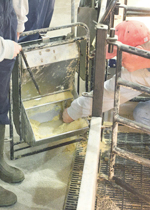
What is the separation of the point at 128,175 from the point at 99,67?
0.99 m

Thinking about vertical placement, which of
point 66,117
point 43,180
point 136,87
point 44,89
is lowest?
point 43,180

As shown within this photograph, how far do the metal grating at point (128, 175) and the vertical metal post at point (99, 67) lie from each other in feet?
2.03

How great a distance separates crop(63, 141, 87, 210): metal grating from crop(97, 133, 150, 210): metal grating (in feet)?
0.61

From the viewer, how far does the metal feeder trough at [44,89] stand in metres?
2.21

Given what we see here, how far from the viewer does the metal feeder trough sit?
221cm

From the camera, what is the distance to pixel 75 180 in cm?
231

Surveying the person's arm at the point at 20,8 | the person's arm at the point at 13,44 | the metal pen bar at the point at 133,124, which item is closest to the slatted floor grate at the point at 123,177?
the metal pen bar at the point at 133,124

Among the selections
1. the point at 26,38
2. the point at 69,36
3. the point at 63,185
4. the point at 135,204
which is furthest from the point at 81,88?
the point at 135,204

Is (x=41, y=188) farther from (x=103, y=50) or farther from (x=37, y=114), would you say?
(x=103, y=50)

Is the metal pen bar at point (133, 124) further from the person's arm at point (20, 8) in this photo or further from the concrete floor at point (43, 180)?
the person's arm at point (20, 8)

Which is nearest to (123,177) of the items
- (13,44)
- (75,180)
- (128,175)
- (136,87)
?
(128,175)

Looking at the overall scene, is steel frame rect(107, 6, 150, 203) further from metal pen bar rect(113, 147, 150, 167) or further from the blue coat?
the blue coat

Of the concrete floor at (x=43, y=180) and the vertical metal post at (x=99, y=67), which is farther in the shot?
the concrete floor at (x=43, y=180)

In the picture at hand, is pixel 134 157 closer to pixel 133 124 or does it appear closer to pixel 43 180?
pixel 133 124
